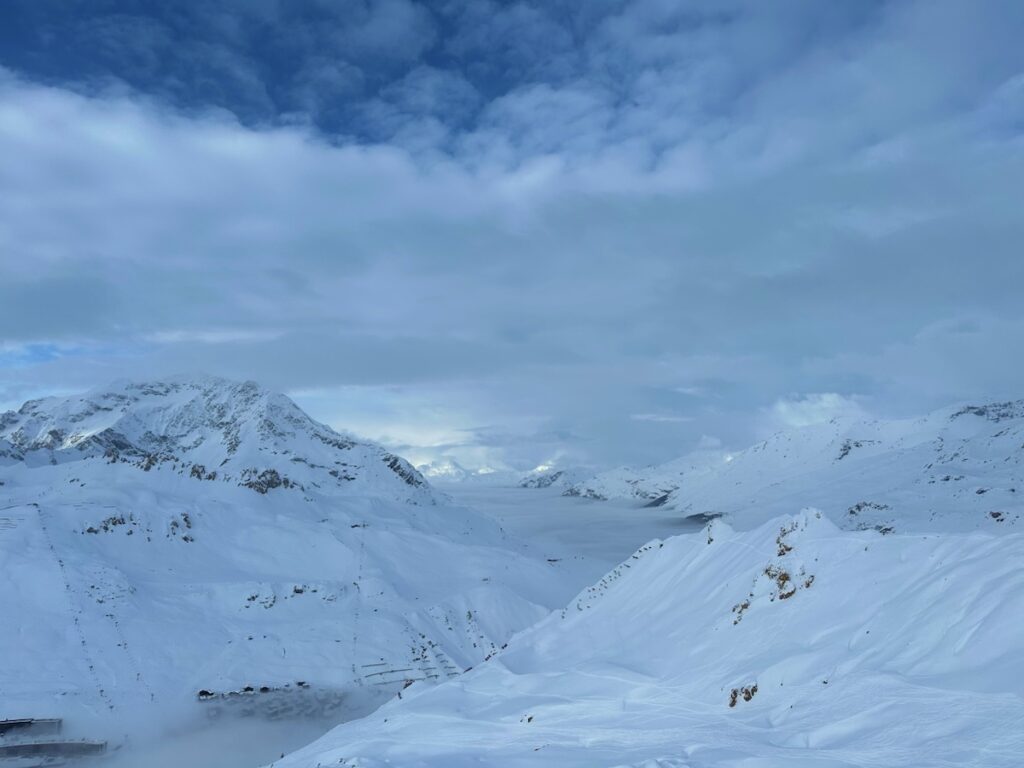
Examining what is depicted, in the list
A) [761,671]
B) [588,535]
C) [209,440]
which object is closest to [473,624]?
[761,671]

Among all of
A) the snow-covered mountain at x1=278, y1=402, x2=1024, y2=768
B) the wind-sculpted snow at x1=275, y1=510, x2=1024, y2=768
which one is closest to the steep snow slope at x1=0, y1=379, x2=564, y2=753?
the snow-covered mountain at x1=278, y1=402, x2=1024, y2=768

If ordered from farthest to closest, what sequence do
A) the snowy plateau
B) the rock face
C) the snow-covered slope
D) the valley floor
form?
1. the rock face
2. the valley floor
3. the snow-covered slope
4. the snowy plateau

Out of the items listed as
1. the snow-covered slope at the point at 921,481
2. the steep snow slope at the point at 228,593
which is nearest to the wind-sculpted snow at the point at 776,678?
the snow-covered slope at the point at 921,481

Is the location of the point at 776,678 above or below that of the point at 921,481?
below

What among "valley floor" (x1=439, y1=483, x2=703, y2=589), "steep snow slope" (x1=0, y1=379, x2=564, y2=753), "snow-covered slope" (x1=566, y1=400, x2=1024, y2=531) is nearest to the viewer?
"steep snow slope" (x1=0, y1=379, x2=564, y2=753)

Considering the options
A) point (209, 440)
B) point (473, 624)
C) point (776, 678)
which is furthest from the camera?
point (209, 440)

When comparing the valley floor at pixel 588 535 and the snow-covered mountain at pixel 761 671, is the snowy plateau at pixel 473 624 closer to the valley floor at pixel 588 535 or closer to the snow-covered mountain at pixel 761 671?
the snow-covered mountain at pixel 761 671

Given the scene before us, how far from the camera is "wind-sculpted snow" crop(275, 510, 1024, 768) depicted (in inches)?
397

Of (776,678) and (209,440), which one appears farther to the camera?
(209,440)

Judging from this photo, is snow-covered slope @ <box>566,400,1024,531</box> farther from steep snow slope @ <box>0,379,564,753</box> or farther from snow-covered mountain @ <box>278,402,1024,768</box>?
steep snow slope @ <box>0,379,564,753</box>

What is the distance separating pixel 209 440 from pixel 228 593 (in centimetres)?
A: 6863

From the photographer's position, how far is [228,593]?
45.6 metres

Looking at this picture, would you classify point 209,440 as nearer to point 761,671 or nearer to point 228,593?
point 228,593

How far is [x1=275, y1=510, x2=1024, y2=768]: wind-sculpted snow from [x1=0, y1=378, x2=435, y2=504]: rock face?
54897 mm
